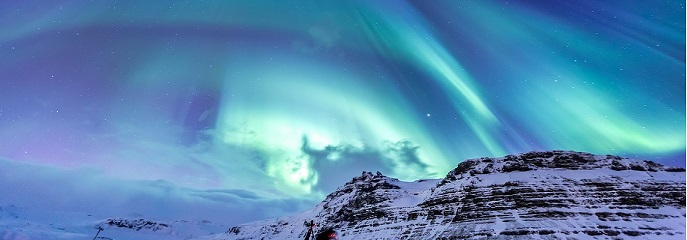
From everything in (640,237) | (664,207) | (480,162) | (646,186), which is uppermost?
(480,162)

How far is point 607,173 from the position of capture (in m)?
158

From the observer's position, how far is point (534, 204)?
452 feet

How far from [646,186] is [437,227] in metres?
79.2

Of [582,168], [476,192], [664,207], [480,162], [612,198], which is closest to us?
[664,207]

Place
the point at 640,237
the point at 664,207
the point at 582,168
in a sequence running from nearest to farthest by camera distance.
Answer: the point at 640,237 < the point at 664,207 < the point at 582,168

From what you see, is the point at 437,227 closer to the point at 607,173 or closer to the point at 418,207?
the point at 418,207

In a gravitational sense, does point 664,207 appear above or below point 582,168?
below

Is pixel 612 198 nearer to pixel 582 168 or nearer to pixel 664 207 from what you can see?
pixel 664 207

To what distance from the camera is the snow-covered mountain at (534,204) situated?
118 m

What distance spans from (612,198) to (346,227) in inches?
4085

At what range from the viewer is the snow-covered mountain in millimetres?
118188

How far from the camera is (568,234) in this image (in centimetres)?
11212

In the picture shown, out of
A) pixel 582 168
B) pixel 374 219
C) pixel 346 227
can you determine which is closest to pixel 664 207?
pixel 582 168

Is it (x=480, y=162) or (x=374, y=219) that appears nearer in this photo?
(x=374, y=219)
